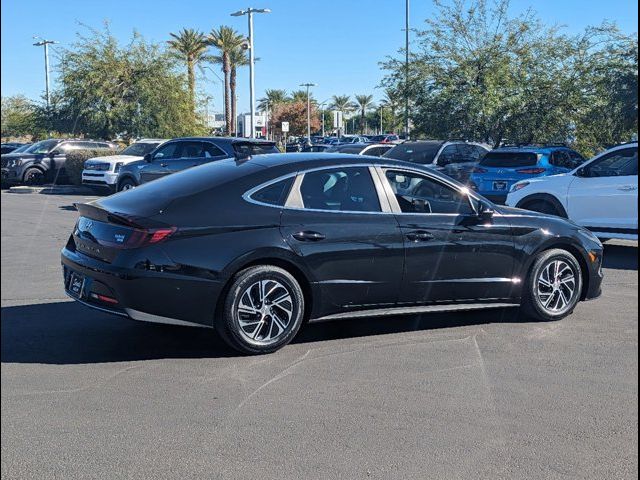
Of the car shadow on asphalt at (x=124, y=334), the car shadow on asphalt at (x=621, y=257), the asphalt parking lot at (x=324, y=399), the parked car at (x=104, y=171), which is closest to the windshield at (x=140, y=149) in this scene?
the parked car at (x=104, y=171)

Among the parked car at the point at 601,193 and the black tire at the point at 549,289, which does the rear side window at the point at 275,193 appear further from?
the parked car at the point at 601,193

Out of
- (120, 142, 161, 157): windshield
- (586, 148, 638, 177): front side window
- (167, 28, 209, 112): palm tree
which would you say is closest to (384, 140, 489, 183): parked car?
(586, 148, 638, 177): front side window

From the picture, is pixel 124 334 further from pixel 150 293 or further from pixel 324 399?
pixel 324 399

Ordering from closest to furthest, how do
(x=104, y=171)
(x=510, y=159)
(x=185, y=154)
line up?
(x=510, y=159), (x=185, y=154), (x=104, y=171)

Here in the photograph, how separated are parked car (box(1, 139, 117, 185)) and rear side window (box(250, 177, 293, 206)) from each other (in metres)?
19.0

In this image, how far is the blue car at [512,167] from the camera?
50.6ft

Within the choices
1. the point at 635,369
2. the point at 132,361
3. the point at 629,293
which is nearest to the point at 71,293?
the point at 132,361

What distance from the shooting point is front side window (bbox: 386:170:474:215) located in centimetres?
643

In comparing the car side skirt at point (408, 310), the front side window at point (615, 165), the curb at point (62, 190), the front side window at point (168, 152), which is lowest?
the car side skirt at point (408, 310)

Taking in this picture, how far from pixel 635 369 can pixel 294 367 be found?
2.55 meters

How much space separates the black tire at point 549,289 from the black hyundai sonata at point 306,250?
13 mm

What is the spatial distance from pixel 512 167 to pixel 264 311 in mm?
11195

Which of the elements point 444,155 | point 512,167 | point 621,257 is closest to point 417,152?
point 444,155

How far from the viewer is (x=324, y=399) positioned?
4.71m
